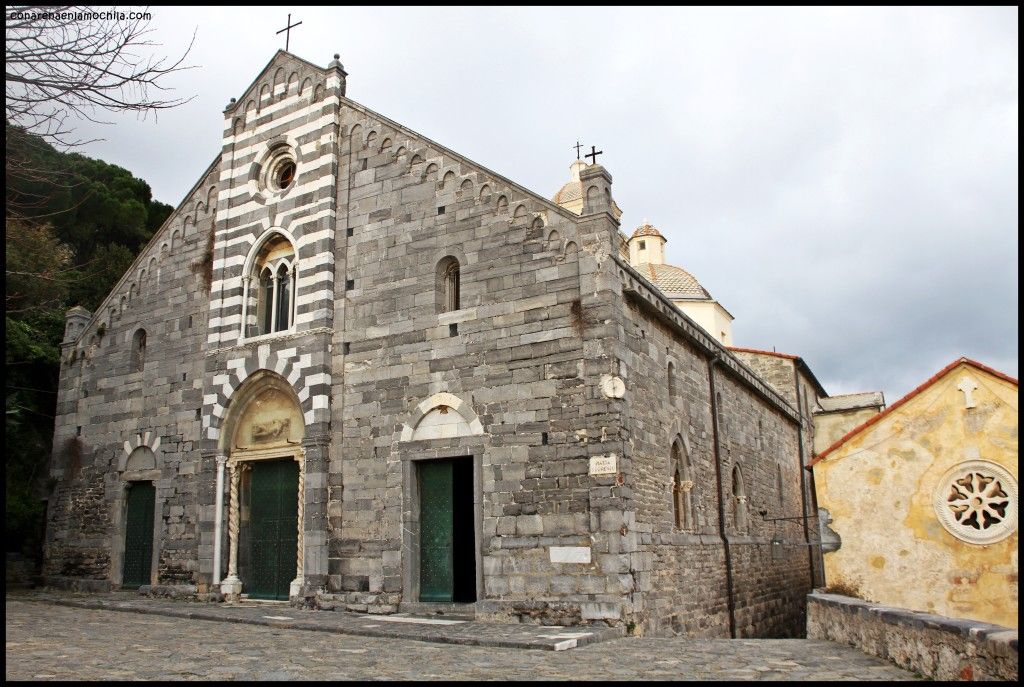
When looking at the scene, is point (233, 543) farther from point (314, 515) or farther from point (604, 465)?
point (604, 465)

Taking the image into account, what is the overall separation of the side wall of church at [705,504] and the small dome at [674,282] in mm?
12811

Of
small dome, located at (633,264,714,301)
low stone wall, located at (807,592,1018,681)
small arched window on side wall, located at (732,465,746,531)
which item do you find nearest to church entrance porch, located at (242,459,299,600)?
small arched window on side wall, located at (732,465,746,531)

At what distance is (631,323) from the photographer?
13.8 meters

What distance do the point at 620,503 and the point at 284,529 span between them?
7.18 meters

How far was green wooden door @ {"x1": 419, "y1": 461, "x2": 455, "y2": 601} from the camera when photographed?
1368 centimetres

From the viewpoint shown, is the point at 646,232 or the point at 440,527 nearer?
the point at 440,527

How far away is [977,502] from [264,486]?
40.8 feet

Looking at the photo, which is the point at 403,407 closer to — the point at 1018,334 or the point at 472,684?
the point at 472,684

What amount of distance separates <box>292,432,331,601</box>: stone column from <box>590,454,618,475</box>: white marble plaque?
534cm

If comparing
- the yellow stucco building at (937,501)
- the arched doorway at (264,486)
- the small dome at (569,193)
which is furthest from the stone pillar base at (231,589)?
the small dome at (569,193)

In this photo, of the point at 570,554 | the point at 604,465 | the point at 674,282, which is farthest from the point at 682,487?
the point at 674,282

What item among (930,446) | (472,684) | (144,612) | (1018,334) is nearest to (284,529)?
(144,612)

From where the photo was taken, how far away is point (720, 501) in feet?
55.7

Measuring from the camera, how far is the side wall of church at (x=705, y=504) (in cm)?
1339
